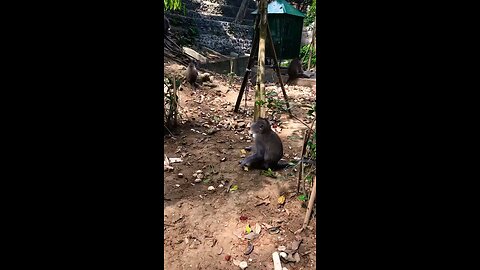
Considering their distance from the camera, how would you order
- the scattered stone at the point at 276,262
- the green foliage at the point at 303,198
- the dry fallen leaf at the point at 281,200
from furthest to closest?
1. the dry fallen leaf at the point at 281,200
2. the green foliage at the point at 303,198
3. the scattered stone at the point at 276,262

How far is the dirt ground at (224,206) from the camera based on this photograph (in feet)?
10.3

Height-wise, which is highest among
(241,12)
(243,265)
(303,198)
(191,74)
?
(241,12)

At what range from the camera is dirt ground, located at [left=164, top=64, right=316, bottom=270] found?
10.3 ft

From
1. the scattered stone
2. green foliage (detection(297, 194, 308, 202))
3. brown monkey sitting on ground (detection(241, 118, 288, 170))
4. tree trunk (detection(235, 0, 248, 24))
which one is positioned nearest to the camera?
the scattered stone

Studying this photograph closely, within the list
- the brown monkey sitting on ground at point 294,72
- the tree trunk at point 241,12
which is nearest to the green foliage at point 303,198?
the brown monkey sitting on ground at point 294,72

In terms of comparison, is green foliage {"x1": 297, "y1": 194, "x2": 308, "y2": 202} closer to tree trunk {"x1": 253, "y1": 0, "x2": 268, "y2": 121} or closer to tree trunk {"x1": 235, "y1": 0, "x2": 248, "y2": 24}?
tree trunk {"x1": 253, "y1": 0, "x2": 268, "y2": 121}

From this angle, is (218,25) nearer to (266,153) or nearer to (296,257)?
(266,153)

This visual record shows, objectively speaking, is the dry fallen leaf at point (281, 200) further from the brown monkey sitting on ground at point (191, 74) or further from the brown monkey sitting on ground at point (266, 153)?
the brown monkey sitting on ground at point (191, 74)

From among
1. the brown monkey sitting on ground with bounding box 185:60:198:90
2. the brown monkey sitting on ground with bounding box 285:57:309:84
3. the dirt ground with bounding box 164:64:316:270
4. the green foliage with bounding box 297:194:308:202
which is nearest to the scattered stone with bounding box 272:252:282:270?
the dirt ground with bounding box 164:64:316:270

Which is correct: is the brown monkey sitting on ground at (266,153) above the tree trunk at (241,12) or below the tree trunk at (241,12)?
below

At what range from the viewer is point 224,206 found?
12.9 feet

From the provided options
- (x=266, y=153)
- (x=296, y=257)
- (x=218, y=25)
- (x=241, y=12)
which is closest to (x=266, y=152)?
(x=266, y=153)

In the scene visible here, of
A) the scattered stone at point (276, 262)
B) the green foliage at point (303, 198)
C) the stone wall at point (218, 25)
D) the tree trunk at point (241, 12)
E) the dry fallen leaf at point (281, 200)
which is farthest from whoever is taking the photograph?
the tree trunk at point (241, 12)
